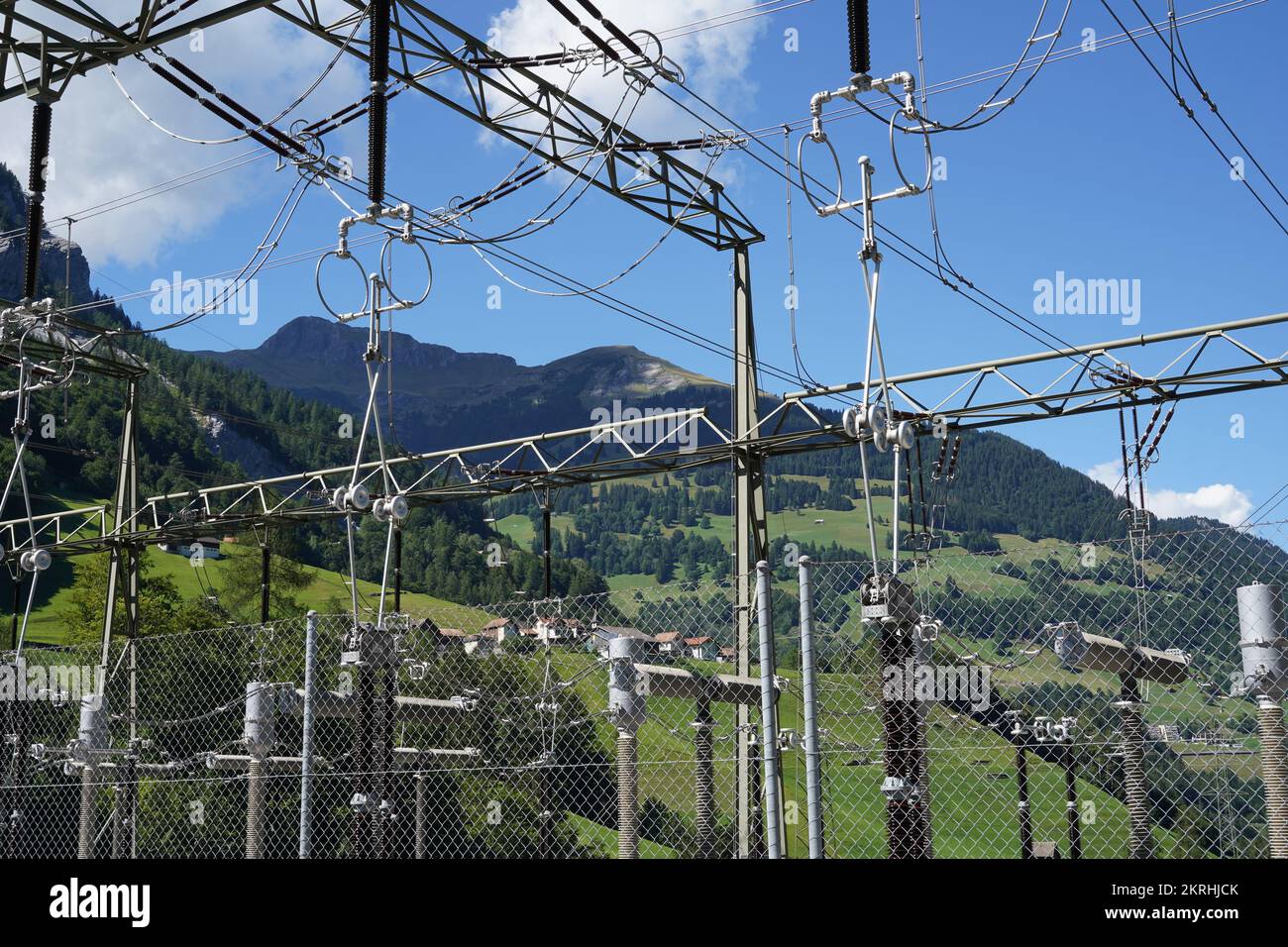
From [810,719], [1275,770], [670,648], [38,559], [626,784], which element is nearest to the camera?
[810,719]

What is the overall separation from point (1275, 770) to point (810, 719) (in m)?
4.98

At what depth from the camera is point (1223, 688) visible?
834cm

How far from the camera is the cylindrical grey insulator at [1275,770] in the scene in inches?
334

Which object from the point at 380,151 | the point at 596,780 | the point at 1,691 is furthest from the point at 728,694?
the point at 596,780

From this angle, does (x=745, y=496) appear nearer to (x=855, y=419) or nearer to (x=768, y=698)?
(x=855, y=419)

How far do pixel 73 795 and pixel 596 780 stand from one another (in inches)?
554

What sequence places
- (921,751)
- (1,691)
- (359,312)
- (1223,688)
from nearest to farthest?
(921,751) < (1223,688) < (359,312) < (1,691)

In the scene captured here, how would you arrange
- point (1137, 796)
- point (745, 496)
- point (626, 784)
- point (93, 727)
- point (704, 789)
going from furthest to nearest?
point (745, 496), point (93, 727), point (1137, 796), point (704, 789), point (626, 784)

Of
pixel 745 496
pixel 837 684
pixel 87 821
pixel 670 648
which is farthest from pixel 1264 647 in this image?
pixel 87 821

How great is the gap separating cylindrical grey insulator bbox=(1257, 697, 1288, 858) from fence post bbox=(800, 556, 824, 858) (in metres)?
3.93

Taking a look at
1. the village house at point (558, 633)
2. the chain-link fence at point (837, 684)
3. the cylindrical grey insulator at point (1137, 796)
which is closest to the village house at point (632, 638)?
the chain-link fence at point (837, 684)

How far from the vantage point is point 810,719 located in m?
5.65

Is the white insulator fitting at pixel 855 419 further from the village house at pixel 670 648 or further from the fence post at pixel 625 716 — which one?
the fence post at pixel 625 716
